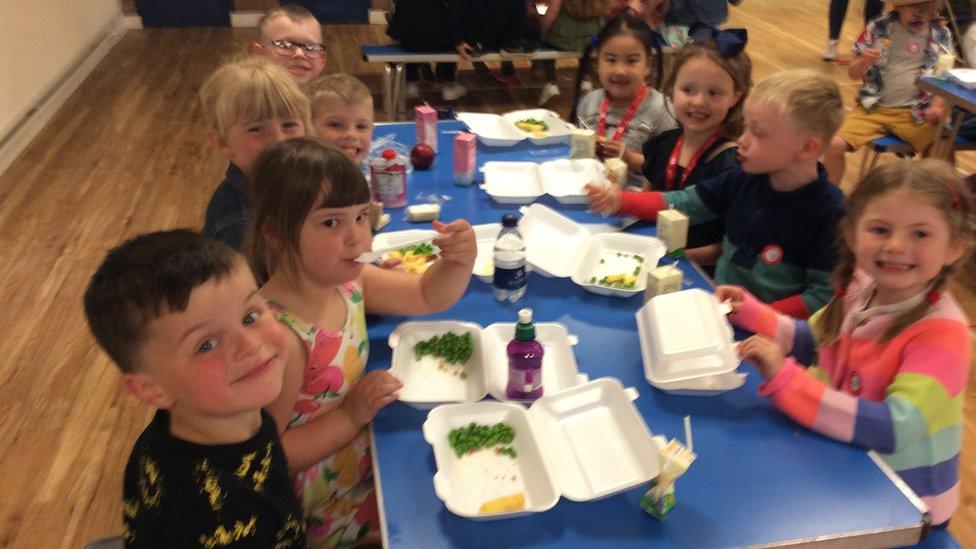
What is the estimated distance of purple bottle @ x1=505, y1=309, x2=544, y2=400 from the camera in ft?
4.79

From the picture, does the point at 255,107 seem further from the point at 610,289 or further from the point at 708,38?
the point at 708,38

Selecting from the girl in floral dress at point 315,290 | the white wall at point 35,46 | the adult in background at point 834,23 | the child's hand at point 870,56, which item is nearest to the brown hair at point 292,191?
the girl in floral dress at point 315,290

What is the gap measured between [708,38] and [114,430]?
237 cm

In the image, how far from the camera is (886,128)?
3.79 meters

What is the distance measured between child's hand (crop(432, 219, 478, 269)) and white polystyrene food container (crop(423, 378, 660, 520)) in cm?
36

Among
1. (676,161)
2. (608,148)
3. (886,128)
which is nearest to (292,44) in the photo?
(608,148)

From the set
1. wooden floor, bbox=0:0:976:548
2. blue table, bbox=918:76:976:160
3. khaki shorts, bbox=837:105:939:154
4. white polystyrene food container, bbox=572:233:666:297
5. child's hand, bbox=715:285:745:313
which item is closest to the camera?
child's hand, bbox=715:285:745:313

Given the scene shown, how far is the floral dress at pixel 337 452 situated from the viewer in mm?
1477

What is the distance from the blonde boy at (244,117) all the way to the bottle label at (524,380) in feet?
2.76

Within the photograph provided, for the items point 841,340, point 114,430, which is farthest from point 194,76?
point 841,340

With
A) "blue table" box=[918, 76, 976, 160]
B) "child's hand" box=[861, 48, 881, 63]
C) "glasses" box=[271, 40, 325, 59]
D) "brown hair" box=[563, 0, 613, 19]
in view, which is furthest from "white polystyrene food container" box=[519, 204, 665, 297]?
"brown hair" box=[563, 0, 613, 19]

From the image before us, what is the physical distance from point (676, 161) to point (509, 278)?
1002 mm

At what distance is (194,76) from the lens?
6.20 m

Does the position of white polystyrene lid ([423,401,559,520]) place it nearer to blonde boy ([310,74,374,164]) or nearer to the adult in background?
blonde boy ([310,74,374,164])
